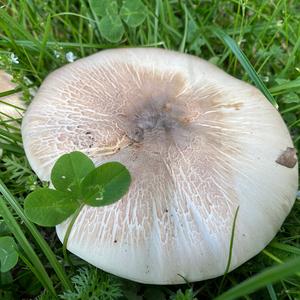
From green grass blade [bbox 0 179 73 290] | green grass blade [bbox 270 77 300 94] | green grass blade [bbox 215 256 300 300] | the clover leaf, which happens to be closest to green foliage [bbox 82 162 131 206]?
the clover leaf

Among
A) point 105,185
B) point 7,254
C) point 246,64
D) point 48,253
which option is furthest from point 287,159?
point 7,254

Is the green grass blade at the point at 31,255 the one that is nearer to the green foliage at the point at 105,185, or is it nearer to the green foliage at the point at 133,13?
the green foliage at the point at 105,185

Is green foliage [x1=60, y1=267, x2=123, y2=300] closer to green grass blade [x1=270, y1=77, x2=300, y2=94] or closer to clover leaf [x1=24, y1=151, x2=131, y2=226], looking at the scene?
clover leaf [x1=24, y1=151, x2=131, y2=226]

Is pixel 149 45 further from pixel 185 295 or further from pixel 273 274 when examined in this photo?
pixel 273 274

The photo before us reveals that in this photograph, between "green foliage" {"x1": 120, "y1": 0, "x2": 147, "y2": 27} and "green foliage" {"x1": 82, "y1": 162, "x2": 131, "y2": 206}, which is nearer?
"green foliage" {"x1": 82, "y1": 162, "x2": 131, "y2": 206}

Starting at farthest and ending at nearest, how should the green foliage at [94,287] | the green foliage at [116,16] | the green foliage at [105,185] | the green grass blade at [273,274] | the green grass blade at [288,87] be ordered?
A: the green foliage at [116,16]
the green grass blade at [288,87]
the green foliage at [94,287]
the green foliage at [105,185]
the green grass blade at [273,274]

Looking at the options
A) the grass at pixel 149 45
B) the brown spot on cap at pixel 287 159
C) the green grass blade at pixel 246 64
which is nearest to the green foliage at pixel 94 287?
the grass at pixel 149 45
